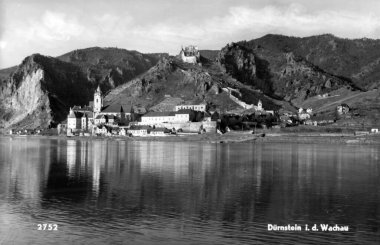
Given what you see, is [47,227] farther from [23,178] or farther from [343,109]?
[343,109]

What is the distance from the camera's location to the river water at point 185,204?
26500 mm

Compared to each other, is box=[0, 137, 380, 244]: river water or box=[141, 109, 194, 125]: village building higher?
box=[141, 109, 194, 125]: village building

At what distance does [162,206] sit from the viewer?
1334 inches

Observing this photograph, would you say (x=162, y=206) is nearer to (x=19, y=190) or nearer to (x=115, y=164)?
(x=19, y=190)

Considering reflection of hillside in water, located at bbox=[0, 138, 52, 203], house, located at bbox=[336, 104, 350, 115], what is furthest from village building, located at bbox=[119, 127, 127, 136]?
reflection of hillside in water, located at bbox=[0, 138, 52, 203]

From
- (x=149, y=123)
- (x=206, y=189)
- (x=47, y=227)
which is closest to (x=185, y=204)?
(x=206, y=189)

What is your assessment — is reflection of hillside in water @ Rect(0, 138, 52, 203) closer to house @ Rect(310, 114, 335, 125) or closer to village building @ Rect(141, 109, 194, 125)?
village building @ Rect(141, 109, 194, 125)

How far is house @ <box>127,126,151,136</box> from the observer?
539 ft

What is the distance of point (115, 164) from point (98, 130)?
389 ft

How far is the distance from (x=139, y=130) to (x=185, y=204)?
133 metres

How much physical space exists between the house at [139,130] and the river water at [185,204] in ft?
346

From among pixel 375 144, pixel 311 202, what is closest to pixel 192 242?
pixel 311 202

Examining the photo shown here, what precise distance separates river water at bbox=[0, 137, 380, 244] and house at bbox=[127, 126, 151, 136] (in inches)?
4152

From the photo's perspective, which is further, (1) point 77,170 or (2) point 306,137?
(2) point 306,137
